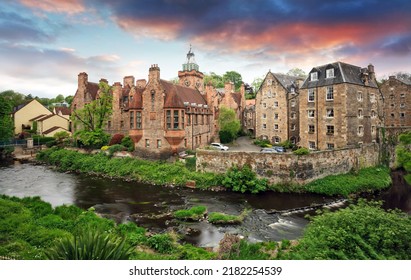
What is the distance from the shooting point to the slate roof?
25000 millimetres

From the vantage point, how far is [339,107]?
25047 mm

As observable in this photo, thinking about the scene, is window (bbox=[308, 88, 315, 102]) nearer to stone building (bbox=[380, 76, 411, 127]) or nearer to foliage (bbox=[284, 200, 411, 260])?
stone building (bbox=[380, 76, 411, 127])

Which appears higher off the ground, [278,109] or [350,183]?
[278,109]

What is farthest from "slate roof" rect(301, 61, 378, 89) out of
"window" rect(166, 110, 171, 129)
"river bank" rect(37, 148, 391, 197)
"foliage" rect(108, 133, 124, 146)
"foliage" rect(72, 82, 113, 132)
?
"foliage" rect(72, 82, 113, 132)

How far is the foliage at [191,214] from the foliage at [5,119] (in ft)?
68.1

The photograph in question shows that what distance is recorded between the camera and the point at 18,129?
34094 mm

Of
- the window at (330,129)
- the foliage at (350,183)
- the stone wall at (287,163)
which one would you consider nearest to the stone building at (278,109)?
the window at (330,129)

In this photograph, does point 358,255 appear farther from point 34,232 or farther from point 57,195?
point 57,195

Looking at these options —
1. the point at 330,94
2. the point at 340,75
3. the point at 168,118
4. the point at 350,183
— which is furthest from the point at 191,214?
the point at 340,75

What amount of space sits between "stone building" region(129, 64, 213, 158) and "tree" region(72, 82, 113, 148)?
5.59 meters

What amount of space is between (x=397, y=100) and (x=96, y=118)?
117 feet

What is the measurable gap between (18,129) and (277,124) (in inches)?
1296

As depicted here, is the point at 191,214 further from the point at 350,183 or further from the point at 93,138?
the point at 93,138

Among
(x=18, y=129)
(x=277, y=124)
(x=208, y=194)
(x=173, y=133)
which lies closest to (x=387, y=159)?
(x=277, y=124)
